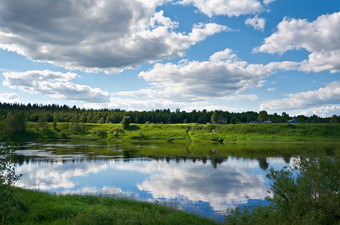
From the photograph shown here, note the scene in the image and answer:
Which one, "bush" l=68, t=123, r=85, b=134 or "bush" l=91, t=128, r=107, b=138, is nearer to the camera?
"bush" l=91, t=128, r=107, b=138

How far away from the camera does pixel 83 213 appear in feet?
56.5

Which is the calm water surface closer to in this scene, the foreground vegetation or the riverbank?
the foreground vegetation

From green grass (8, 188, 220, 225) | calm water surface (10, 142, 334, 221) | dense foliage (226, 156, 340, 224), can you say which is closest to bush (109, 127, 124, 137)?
calm water surface (10, 142, 334, 221)

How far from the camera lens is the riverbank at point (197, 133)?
4291 inches

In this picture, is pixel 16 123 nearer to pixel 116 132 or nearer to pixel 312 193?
pixel 116 132

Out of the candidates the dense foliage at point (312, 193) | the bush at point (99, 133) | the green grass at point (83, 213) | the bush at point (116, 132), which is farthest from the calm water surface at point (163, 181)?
the bush at point (99, 133)

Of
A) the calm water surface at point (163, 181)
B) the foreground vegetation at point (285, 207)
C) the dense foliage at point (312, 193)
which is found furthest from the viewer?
the calm water surface at point (163, 181)

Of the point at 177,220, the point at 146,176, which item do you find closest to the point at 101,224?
the point at 177,220

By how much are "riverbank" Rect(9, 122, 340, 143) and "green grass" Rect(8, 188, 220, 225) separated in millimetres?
91510

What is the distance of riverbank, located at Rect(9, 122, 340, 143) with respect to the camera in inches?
4291

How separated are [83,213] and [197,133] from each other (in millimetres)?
110451

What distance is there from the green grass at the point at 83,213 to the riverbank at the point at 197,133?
300 feet

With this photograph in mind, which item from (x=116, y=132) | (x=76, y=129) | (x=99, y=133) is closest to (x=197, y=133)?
(x=116, y=132)

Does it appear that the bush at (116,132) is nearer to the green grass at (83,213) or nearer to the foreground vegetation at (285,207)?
the green grass at (83,213)
